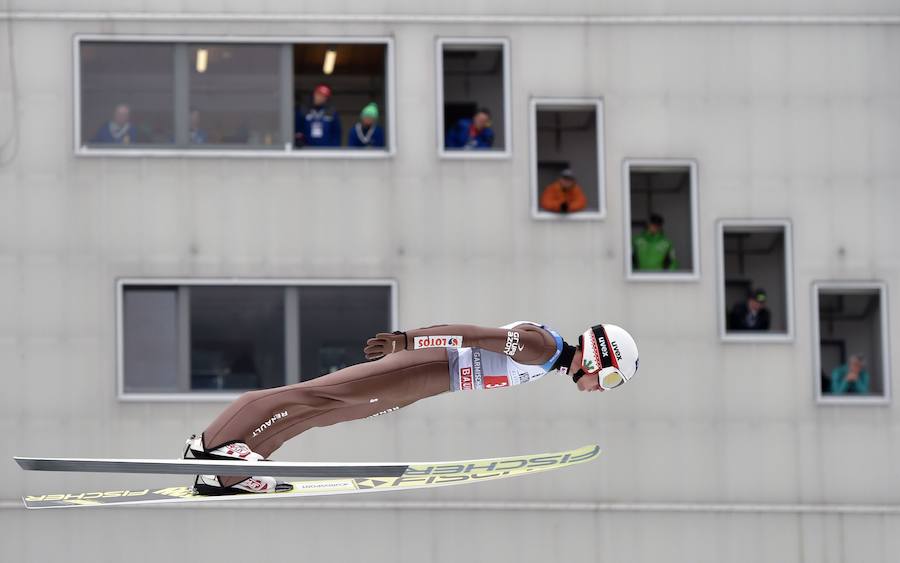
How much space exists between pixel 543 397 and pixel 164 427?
4997 mm

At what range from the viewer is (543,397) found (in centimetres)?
2177

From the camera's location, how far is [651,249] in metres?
22.3

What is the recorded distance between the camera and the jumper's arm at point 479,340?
1222 centimetres

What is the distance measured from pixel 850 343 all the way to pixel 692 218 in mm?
3244

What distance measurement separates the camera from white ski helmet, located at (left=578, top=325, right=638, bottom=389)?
1350cm

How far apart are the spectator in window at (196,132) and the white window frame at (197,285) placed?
1846 millimetres

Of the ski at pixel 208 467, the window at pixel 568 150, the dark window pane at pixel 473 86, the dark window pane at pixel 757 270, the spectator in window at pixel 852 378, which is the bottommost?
the ski at pixel 208 467

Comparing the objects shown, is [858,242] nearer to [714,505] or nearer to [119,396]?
[714,505]

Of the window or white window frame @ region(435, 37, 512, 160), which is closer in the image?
white window frame @ region(435, 37, 512, 160)

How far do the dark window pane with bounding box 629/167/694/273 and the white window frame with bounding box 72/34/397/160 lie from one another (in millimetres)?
3550

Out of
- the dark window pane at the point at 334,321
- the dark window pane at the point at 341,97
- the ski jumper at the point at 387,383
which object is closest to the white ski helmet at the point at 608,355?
the ski jumper at the point at 387,383

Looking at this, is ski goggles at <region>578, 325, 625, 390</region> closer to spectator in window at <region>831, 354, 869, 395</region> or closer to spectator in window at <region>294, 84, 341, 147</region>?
spectator in window at <region>294, 84, 341, 147</region>

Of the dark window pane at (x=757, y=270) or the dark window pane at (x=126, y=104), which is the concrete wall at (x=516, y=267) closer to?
the dark window pane at (x=126, y=104)

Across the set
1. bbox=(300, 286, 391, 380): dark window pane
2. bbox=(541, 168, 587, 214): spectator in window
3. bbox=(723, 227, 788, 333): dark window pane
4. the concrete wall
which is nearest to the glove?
the concrete wall
